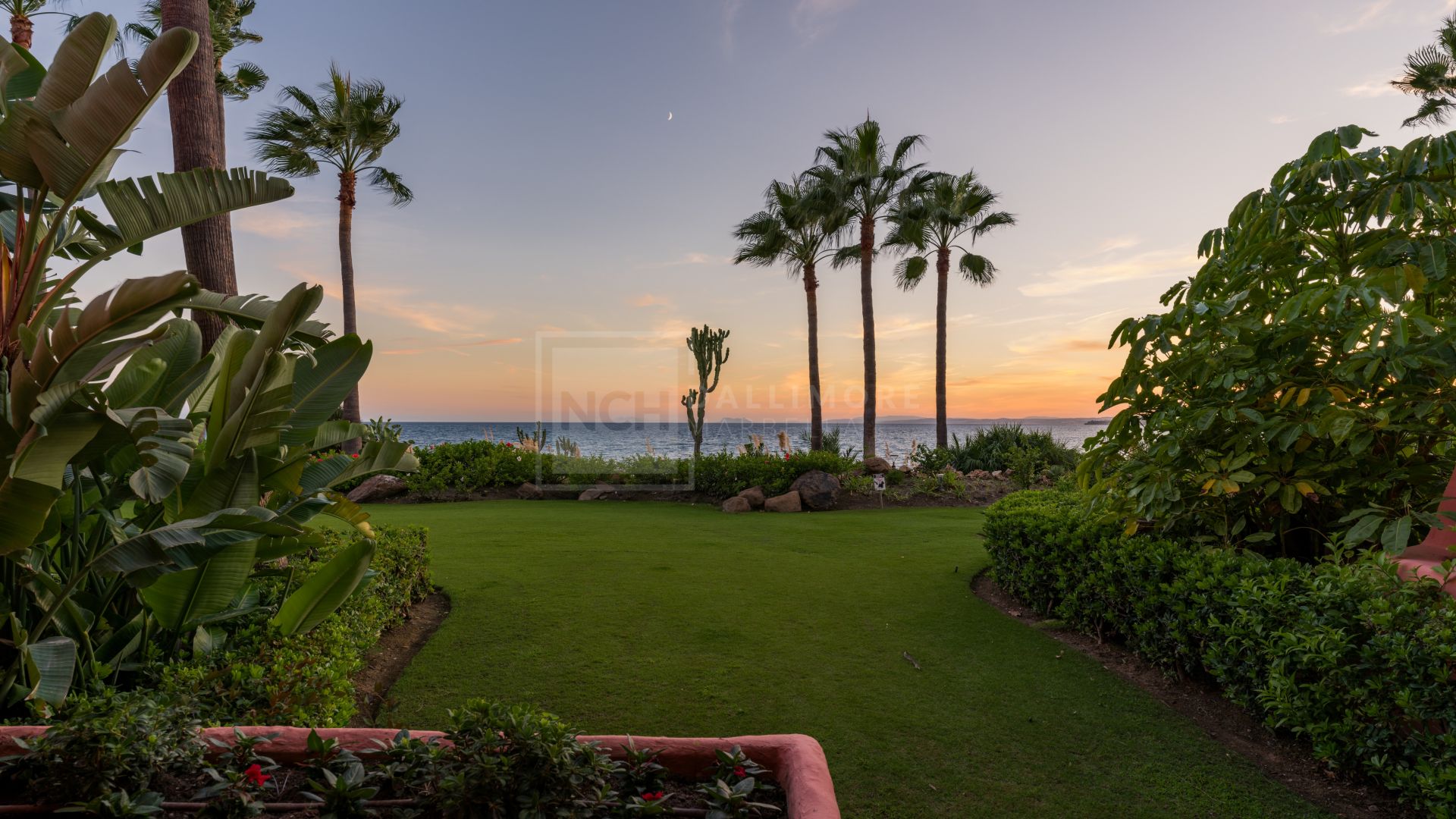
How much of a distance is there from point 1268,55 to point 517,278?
17167 mm

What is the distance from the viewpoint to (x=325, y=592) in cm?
322

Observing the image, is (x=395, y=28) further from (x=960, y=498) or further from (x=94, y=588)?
(x=960, y=498)

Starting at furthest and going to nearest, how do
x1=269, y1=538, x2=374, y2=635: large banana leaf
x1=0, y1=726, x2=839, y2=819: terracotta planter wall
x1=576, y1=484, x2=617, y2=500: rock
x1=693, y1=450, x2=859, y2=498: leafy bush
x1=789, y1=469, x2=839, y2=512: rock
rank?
x1=576, y1=484, x2=617, y2=500: rock → x1=693, y1=450, x2=859, y2=498: leafy bush → x1=789, y1=469, x2=839, y2=512: rock → x1=269, y1=538, x2=374, y2=635: large banana leaf → x1=0, y1=726, x2=839, y2=819: terracotta planter wall

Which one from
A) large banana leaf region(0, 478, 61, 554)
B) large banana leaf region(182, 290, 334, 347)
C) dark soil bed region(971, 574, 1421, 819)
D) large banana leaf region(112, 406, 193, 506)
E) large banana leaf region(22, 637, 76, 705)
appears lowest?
dark soil bed region(971, 574, 1421, 819)

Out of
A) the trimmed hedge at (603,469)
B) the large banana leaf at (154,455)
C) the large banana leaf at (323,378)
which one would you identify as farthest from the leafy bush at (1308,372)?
the trimmed hedge at (603,469)

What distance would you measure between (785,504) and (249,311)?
29.0ft

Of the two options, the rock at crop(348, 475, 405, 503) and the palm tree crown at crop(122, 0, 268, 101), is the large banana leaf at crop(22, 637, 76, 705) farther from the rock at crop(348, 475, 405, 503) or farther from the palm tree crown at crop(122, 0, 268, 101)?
the palm tree crown at crop(122, 0, 268, 101)

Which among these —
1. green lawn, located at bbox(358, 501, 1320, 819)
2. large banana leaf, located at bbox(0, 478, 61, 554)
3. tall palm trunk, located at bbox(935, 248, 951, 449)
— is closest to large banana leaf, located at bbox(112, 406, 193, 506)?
large banana leaf, located at bbox(0, 478, 61, 554)

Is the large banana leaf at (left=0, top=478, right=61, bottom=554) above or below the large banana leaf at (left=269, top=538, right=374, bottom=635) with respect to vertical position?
above

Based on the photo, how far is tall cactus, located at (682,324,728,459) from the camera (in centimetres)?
1495

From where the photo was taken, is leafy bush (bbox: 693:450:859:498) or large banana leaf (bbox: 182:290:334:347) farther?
leafy bush (bbox: 693:450:859:498)

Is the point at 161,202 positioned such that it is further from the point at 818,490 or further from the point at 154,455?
the point at 818,490

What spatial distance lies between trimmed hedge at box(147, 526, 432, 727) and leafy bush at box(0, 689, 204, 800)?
530mm

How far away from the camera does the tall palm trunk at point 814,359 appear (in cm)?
1819
